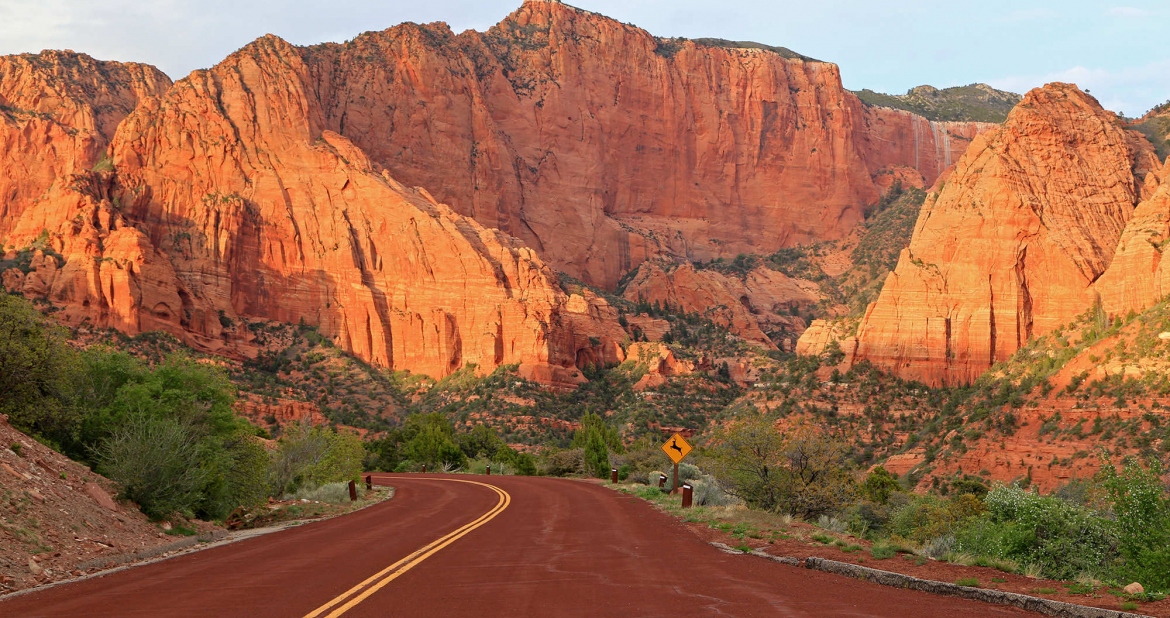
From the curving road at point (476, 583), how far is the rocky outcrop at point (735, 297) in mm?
90147

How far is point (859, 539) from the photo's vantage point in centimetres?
1856

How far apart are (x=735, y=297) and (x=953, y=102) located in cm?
9007

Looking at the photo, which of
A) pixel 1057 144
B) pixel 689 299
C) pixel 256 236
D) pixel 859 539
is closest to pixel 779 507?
pixel 859 539

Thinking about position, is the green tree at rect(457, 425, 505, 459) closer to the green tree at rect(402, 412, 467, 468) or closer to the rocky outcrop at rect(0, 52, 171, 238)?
the green tree at rect(402, 412, 467, 468)

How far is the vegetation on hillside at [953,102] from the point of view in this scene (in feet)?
561

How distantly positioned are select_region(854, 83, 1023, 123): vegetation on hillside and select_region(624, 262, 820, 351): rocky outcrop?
56529mm

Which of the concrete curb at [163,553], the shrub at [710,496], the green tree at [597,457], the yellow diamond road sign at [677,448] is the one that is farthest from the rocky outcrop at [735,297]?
the concrete curb at [163,553]

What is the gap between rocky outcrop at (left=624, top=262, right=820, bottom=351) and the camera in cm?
11206

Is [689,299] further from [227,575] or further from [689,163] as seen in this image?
[227,575]

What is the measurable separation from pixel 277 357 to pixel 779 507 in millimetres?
72392

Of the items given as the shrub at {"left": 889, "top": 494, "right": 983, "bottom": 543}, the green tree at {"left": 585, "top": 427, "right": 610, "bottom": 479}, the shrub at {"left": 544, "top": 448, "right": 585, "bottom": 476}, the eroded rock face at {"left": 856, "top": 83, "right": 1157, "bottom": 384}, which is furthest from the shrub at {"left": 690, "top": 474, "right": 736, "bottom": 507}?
the eroded rock face at {"left": 856, "top": 83, "right": 1157, "bottom": 384}

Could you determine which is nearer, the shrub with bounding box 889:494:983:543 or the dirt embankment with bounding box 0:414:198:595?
the dirt embankment with bounding box 0:414:198:595

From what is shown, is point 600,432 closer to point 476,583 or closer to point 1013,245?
point 1013,245

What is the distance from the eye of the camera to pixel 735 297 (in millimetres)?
116938
